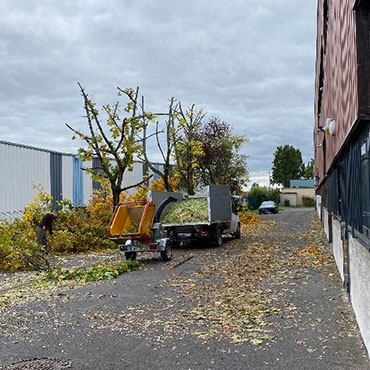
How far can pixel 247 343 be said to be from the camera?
6.38 meters

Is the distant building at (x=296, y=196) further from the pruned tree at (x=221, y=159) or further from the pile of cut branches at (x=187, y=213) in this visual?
the pile of cut branches at (x=187, y=213)

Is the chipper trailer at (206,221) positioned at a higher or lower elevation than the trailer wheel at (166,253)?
higher

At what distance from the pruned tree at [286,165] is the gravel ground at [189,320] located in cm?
10552

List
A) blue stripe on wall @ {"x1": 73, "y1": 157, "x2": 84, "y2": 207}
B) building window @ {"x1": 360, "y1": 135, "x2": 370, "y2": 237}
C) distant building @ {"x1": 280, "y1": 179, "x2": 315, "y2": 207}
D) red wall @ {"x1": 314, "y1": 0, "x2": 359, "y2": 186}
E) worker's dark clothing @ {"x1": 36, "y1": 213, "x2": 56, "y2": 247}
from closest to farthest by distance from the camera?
building window @ {"x1": 360, "y1": 135, "x2": 370, "y2": 237}
red wall @ {"x1": 314, "y1": 0, "x2": 359, "y2": 186}
worker's dark clothing @ {"x1": 36, "y1": 213, "x2": 56, "y2": 247}
blue stripe on wall @ {"x1": 73, "y1": 157, "x2": 84, "y2": 207}
distant building @ {"x1": 280, "y1": 179, "x2": 315, "y2": 207}

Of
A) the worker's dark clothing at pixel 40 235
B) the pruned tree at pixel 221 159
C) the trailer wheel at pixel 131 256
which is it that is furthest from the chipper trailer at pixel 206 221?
the pruned tree at pixel 221 159

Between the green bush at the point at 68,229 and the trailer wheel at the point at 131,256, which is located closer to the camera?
the trailer wheel at the point at 131,256

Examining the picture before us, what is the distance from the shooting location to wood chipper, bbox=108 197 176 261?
14.4 metres

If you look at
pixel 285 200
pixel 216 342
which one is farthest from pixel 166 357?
pixel 285 200

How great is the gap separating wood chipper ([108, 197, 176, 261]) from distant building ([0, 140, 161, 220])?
9.42m

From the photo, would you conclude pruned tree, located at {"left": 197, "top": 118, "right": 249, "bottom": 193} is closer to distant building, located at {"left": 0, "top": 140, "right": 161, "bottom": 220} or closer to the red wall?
distant building, located at {"left": 0, "top": 140, "right": 161, "bottom": 220}

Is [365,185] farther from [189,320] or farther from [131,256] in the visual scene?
[131,256]

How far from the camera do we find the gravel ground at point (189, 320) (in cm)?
588

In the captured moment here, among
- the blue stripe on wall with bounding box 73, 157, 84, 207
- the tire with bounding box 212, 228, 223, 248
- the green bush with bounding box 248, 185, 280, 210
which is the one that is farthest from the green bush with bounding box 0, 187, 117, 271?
the green bush with bounding box 248, 185, 280, 210

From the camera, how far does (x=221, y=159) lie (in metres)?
41.0
